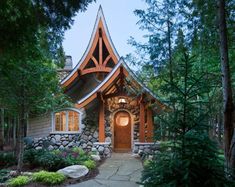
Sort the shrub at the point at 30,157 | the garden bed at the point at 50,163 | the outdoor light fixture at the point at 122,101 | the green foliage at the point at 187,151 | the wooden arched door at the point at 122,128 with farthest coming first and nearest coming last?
1. the wooden arched door at the point at 122,128
2. the outdoor light fixture at the point at 122,101
3. the shrub at the point at 30,157
4. the garden bed at the point at 50,163
5. the green foliage at the point at 187,151

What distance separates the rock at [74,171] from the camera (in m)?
6.28

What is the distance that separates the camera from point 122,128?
37.6 ft

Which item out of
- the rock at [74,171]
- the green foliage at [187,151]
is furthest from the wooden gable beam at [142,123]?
the green foliage at [187,151]

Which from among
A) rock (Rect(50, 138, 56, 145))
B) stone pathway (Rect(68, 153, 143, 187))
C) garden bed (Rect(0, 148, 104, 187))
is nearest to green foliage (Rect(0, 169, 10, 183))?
garden bed (Rect(0, 148, 104, 187))

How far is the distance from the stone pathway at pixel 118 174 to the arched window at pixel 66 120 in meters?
3.67

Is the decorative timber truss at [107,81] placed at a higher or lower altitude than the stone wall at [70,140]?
higher

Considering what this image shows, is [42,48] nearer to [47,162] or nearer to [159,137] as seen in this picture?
[159,137]

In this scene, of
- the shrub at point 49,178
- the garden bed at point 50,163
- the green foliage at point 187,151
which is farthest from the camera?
the garden bed at point 50,163

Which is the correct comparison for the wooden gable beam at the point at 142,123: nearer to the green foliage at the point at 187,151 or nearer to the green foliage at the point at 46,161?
the green foliage at the point at 46,161

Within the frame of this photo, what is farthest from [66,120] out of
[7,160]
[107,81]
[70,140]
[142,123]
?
[142,123]

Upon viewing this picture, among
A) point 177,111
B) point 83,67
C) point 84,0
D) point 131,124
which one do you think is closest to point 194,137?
point 177,111

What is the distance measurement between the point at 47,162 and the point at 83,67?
569 cm

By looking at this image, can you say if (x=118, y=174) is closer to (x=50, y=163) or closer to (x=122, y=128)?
(x=50, y=163)

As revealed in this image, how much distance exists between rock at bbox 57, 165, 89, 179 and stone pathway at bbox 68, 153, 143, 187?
0.42m
